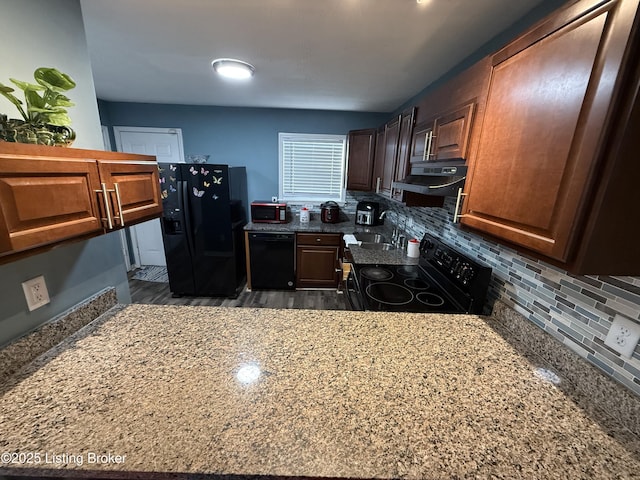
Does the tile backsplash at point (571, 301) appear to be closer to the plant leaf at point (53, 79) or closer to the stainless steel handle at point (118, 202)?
the stainless steel handle at point (118, 202)

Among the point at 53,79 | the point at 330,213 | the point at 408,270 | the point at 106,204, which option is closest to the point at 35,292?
the point at 106,204

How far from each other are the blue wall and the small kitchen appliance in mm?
944

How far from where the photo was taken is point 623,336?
30.0 inches

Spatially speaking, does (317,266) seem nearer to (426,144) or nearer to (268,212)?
(268,212)

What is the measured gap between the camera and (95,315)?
1.14 metres

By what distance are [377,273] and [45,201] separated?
5.81 feet

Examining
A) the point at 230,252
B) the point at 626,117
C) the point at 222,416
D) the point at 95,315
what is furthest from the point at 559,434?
the point at 230,252

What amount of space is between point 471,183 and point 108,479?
1437 millimetres

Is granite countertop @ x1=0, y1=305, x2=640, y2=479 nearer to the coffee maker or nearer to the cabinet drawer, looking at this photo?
the cabinet drawer

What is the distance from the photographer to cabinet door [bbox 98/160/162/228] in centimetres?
85

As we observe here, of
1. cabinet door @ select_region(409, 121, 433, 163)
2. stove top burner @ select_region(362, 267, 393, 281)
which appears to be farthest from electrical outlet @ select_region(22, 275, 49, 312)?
cabinet door @ select_region(409, 121, 433, 163)

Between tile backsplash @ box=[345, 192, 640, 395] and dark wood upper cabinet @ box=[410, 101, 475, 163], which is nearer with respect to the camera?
tile backsplash @ box=[345, 192, 640, 395]

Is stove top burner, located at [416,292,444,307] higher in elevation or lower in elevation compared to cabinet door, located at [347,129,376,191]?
lower

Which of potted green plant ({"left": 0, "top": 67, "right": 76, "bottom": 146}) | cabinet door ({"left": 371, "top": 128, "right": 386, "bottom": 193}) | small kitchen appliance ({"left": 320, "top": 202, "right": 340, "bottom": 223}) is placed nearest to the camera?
potted green plant ({"left": 0, "top": 67, "right": 76, "bottom": 146})
